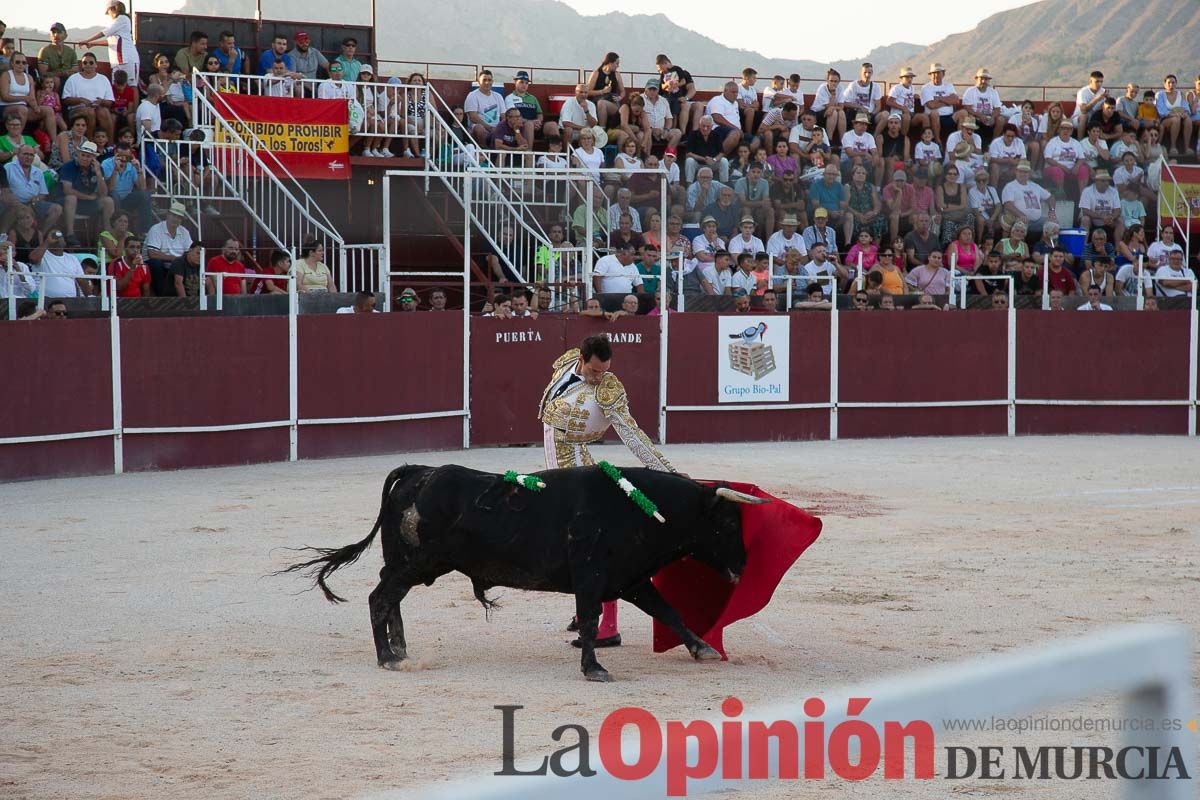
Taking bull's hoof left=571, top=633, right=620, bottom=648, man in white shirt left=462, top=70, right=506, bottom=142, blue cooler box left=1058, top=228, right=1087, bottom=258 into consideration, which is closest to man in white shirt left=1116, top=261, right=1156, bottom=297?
blue cooler box left=1058, top=228, right=1087, bottom=258

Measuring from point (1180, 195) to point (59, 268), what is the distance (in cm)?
1422

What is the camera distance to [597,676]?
18.9 ft

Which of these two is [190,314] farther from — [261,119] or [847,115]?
[847,115]

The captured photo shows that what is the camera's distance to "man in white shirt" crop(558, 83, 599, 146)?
17.3 m

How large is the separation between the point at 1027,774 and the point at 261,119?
43.8 ft

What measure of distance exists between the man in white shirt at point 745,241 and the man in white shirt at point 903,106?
3576mm

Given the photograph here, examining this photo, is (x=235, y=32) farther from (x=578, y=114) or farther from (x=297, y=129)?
(x=578, y=114)

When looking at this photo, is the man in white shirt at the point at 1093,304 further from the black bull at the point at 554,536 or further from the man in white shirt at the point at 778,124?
the black bull at the point at 554,536

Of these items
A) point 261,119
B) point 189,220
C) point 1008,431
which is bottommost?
point 1008,431

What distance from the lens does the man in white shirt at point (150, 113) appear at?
14.7m

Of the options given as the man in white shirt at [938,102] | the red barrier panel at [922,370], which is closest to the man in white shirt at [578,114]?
the red barrier panel at [922,370]

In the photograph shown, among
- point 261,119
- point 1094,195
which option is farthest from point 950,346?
point 261,119

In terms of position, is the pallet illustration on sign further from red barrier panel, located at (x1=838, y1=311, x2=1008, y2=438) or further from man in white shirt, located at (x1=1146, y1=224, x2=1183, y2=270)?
man in white shirt, located at (x1=1146, y1=224, x2=1183, y2=270)

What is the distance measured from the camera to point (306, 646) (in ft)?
21.1
